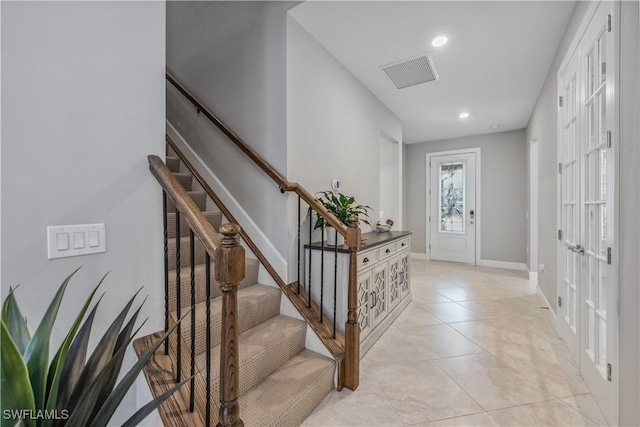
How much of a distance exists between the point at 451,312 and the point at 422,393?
1566 millimetres

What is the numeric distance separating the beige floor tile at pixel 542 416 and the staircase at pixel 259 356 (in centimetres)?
98

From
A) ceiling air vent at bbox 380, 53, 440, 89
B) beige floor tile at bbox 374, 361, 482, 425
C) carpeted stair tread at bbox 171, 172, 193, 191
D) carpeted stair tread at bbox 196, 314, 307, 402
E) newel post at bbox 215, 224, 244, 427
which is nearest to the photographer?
newel post at bbox 215, 224, 244, 427

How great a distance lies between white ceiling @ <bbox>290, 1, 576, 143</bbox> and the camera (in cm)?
217

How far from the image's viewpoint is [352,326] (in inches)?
74.6

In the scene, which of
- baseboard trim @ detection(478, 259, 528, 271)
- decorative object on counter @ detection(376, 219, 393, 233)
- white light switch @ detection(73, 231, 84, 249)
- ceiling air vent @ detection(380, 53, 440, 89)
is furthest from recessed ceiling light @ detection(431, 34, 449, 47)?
baseboard trim @ detection(478, 259, 528, 271)

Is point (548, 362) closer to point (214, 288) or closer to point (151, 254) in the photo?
point (214, 288)

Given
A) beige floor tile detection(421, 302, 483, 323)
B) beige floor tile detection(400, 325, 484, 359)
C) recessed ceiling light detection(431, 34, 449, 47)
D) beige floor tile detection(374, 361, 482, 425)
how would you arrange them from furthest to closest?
beige floor tile detection(421, 302, 483, 323) → recessed ceiling light detection(431, 34, 449, 47) → beige floor tile detection(400, 325, 484, 359) → beige floor tile detection(374, 361, 482, 425)

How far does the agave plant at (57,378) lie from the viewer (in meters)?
0.70

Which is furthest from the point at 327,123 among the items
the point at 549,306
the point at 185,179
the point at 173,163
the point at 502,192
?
the point at 502,192

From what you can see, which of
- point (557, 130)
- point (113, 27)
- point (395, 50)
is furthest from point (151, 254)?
point (557, 130)

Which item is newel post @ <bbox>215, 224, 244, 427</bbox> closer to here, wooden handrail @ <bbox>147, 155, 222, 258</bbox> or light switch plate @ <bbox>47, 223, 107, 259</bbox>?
wooden handrail @ <bbox>147, 155, 222, 258</bbox>

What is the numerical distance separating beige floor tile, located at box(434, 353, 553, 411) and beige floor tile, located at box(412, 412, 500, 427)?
0.10m

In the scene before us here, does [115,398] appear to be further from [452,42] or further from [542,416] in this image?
[452,42]

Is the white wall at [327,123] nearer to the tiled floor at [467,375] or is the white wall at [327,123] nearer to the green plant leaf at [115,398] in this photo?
the tiled floor at [467,375]
